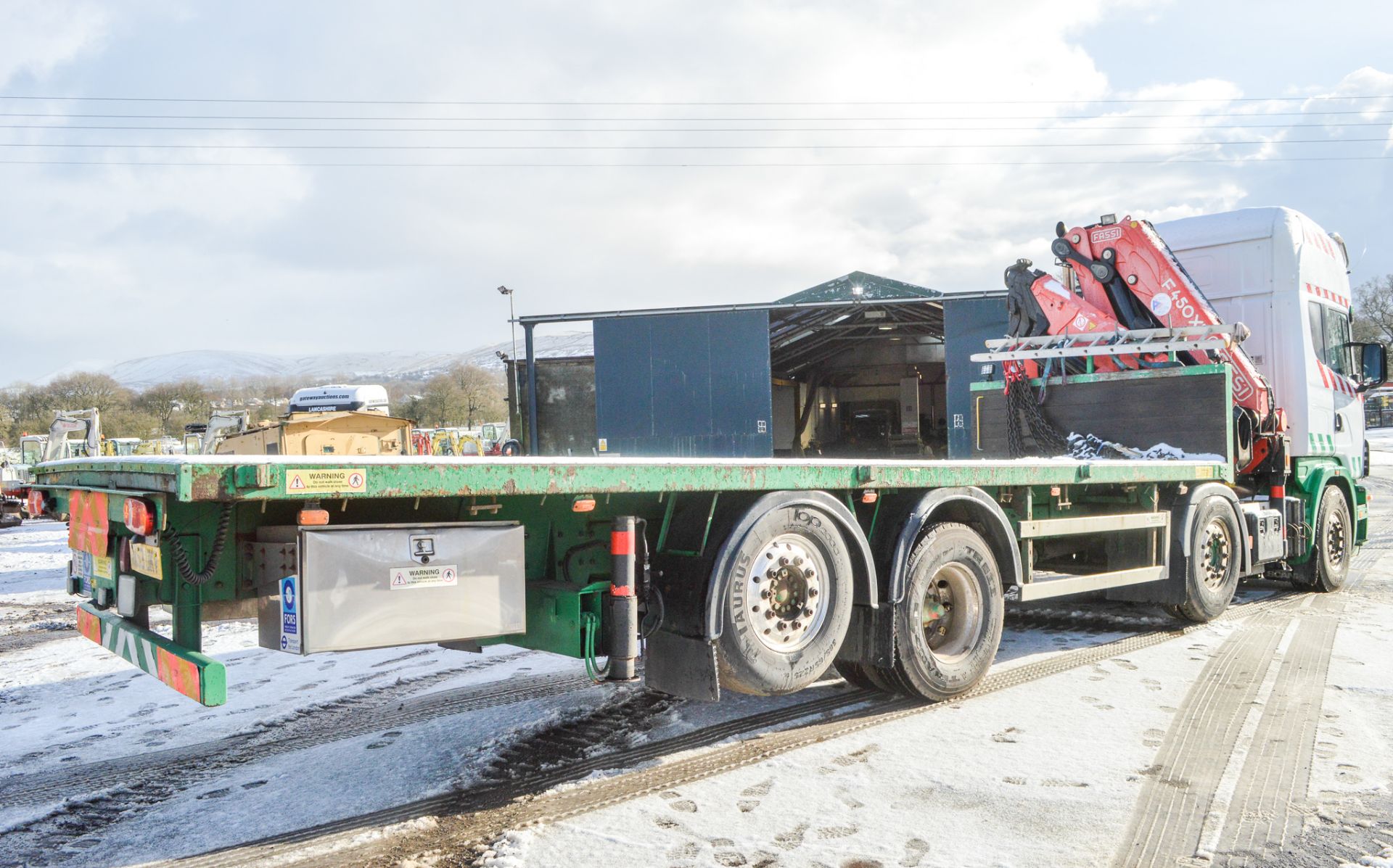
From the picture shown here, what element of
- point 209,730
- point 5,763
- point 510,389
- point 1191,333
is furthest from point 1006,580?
point 510,389

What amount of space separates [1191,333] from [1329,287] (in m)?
2.41

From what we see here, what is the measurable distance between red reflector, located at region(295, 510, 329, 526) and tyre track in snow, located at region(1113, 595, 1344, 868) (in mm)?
2828

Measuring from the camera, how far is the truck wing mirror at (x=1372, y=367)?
9.20 metres

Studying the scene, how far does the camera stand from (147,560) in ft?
11.9

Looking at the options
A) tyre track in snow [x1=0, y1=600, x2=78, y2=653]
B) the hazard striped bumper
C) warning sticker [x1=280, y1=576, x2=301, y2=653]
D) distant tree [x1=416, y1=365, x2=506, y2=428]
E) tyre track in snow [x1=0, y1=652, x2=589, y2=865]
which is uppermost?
distant tree [x1=416, y1=365, x2=506, y2=428]

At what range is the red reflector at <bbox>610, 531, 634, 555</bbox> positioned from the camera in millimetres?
3863

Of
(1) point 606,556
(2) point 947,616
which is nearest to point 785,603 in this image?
(1) point 606,556

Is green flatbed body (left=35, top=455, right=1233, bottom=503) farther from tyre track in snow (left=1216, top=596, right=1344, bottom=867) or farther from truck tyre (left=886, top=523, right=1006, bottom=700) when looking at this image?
tyre track in snow (left=1216, top=596, right=1344, bottom=867)

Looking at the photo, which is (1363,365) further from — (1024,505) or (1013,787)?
(1013,787)

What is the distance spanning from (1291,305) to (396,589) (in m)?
8.15

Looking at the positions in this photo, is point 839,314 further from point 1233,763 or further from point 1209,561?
point 1233,763

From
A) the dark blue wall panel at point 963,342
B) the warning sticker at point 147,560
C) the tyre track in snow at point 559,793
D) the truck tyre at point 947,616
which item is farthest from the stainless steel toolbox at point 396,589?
the dark blue wall panel at point 963,342

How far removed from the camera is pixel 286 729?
486 centimetres

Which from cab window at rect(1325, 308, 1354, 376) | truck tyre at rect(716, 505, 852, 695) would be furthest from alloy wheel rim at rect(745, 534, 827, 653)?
cab window at rect(1325, 308, 1354, 376)
